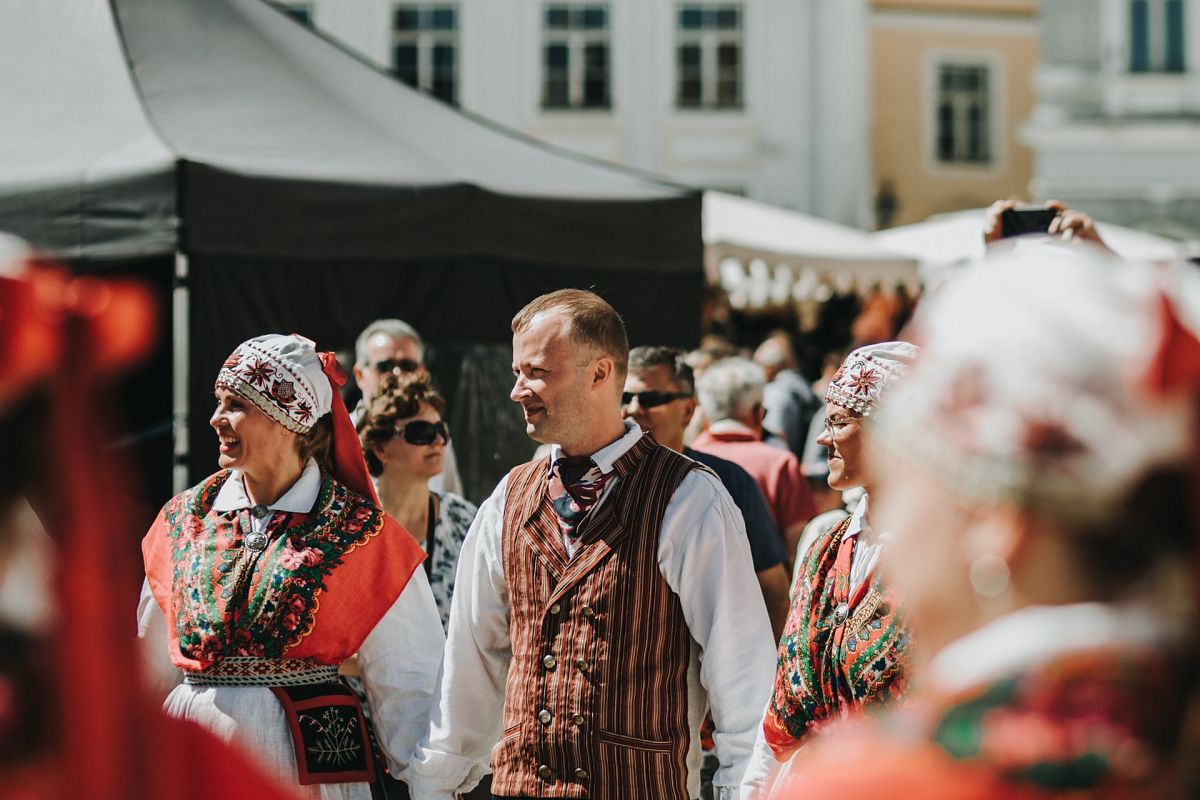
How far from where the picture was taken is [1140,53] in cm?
1995

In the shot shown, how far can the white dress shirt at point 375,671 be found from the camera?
11.3 ft

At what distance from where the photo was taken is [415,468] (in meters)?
4.81

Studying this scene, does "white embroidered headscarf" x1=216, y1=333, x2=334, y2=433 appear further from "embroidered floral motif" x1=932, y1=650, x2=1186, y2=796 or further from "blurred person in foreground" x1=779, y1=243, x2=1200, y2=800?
"embroidered floral motif" x1=932, y1=650, x2=1186, y2=796

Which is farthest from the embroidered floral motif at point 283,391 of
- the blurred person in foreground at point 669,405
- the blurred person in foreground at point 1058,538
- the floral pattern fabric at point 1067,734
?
the floral pattern fabric at point 1067,734

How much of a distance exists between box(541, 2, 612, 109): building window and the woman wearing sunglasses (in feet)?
56.1

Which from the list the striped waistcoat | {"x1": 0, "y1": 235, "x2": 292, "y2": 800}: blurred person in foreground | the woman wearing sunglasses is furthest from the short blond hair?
{"x1": 0, "y1": 235, "x2": 292, "y2": 800}: blurred person in foreground

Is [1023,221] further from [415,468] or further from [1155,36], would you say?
[1155,36]

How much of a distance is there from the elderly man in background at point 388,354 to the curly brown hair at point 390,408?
2.24 ft

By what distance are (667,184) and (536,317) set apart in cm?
282

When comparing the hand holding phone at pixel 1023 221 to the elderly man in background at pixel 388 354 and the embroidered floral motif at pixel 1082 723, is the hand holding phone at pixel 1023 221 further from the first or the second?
the embroidered floral motif at pixel 1082 723

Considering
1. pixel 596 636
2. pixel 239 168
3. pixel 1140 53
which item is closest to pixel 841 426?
pixel 596 636

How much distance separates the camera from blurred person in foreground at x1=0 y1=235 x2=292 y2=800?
132cm

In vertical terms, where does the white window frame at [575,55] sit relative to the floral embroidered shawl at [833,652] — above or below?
above

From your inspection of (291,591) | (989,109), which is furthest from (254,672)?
(989,109)
